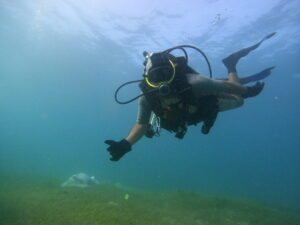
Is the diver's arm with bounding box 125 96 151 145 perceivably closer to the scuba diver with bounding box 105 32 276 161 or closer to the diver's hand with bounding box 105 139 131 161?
the scuba diver with bounding box 105 32 276 161

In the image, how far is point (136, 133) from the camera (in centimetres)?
527

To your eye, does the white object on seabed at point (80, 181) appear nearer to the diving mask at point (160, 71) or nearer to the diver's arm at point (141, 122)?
the diver's arm at point (141, 122)

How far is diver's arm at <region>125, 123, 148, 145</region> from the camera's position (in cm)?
515

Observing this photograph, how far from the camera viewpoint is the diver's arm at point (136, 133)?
515 centimetres

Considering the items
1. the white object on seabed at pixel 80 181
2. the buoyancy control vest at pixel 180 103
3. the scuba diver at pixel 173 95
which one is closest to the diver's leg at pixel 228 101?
the scuba diver at pixel 173 95

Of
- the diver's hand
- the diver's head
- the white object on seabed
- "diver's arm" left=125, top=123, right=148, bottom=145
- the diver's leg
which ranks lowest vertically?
the diver's hand

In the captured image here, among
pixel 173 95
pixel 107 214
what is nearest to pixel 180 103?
pixel 173 95

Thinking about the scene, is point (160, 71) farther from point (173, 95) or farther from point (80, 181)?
point (80, 181)

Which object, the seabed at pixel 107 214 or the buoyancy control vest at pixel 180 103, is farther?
the seabed at pixel 107 214

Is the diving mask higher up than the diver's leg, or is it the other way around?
the diver's leg

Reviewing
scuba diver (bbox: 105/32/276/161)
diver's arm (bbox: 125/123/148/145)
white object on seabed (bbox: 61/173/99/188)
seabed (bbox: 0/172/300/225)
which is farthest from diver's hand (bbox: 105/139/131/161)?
white object on seabed (bbox: 61/173/99/188)

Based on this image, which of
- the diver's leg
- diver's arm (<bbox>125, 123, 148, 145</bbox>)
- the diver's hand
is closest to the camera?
the diver's hand

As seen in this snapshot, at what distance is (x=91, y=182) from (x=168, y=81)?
19498 mm

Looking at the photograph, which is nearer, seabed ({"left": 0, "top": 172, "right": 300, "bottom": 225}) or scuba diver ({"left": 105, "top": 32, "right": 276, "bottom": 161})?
scuba diver ({"left": 105, "top": 32, "right": 276, "bottom": 161})
